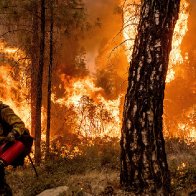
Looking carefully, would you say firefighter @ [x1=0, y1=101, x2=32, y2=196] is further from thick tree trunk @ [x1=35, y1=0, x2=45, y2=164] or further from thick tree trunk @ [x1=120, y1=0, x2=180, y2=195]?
thick tree trunk @ [x1=35, y1=0, x2=45, y2=164]

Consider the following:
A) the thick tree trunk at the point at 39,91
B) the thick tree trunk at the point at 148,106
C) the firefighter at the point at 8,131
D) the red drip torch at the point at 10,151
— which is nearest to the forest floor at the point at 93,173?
the thick tree trunk at the point at 148,106

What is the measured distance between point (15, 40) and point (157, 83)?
1130 centimetres

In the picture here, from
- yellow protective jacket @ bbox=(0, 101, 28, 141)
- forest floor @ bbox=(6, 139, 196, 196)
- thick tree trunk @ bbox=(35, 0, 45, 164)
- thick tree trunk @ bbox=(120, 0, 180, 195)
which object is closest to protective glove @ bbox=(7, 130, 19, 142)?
yellow protective jacket @ bbox=(0, 101, 28, 141)

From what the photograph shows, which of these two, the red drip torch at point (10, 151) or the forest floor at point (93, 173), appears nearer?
the red drip torch at point (10, 151)

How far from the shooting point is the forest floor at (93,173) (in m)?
7.06

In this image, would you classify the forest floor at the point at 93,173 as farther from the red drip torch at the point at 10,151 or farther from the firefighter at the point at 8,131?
the red drip torch at the point at 10,151

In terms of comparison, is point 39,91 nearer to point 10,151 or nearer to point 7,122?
point 7,122

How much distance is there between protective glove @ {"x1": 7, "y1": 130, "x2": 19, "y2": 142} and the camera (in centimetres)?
527

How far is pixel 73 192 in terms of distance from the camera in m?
6.61

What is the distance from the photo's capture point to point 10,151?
17.1ft

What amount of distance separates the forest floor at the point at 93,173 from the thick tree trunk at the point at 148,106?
0.40 metres

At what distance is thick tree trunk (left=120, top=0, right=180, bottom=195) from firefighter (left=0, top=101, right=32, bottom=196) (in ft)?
6.02

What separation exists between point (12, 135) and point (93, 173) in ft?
12.8

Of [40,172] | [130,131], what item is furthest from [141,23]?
[40,172]
